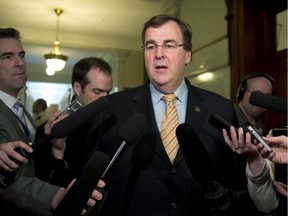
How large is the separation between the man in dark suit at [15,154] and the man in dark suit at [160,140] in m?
0.23

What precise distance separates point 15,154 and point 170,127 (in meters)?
0.54

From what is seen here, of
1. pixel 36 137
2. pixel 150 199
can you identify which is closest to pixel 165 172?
pixel 150 199

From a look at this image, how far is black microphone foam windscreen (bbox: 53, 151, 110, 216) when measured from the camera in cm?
86

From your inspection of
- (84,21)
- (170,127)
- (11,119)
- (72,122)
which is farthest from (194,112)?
(84,21)

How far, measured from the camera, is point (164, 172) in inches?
49.9

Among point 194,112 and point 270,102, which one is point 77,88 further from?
point 270,102

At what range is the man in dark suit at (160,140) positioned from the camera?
1261mm

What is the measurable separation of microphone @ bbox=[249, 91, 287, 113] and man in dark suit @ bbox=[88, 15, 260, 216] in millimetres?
357

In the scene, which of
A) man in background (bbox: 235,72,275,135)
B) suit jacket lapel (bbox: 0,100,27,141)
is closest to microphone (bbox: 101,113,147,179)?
suit jacket lapel (bbox: 0,100,27,141)

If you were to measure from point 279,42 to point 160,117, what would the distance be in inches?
86.1

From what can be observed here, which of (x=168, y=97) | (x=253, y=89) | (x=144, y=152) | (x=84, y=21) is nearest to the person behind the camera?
(x=144, y=152)

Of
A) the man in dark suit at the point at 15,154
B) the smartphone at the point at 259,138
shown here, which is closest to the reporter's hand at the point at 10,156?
the man in dark suit at the point at 15,154

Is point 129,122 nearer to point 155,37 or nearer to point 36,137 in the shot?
point 155,37

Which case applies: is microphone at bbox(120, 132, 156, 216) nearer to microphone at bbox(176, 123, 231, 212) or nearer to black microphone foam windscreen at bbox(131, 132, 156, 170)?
black microphone foam windscreen at bbox(131, 132, 156, 170)
